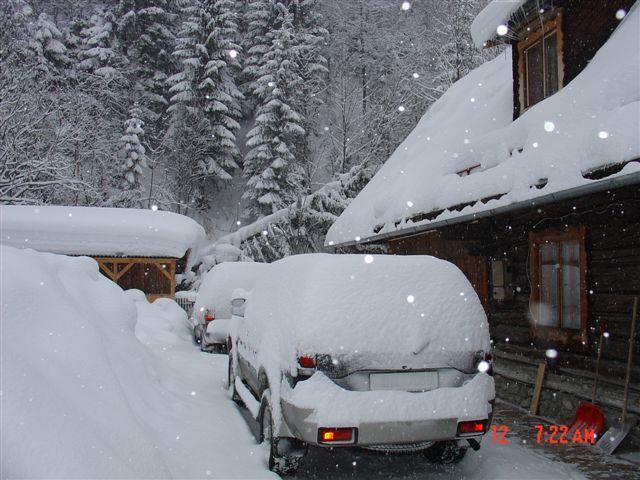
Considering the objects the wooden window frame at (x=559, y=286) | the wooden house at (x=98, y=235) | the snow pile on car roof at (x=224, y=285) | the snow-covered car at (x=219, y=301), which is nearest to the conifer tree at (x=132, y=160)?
the wooden house at (x=98, y=235)

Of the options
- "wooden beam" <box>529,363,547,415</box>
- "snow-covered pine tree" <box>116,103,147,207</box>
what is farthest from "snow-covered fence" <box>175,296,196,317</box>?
"wooden beam" <box>529,363,547,415</box>

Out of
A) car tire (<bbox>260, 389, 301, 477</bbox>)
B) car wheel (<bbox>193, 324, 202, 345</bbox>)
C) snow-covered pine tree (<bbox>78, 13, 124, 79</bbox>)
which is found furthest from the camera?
snow-covered pine tree (<bbox>78, 13, 124, 79</bbox>)

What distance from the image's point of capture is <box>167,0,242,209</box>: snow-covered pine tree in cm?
3725

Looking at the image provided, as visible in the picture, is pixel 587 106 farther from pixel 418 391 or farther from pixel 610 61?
pixel 418 391

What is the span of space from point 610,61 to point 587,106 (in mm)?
927

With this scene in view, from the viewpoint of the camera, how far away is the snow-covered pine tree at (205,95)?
3725 centimetres

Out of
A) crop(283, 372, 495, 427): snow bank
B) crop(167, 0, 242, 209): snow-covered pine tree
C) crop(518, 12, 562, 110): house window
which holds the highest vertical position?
crop(167, 0, 242, 209): snow-covered pine tree

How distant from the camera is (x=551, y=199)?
5574 mm

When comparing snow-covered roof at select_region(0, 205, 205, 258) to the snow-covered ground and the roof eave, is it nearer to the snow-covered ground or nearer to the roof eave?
the snow-covered ground

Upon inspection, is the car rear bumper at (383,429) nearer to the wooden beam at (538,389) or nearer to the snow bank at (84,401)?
the snow bank at (84,401)

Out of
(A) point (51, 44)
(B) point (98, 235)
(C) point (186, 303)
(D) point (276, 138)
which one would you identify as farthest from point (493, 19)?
(A) point (51, 44)

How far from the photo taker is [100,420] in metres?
3.11

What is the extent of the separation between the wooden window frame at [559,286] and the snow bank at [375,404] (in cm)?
323

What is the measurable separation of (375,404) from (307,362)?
610 millimetres
